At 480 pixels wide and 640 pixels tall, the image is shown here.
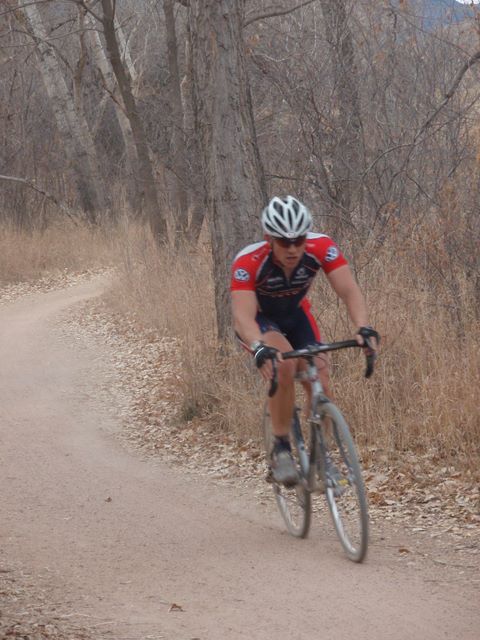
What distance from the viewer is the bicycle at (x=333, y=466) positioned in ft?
18.1

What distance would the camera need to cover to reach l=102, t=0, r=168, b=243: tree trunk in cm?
1560

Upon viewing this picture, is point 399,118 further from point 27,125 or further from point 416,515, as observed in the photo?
point 27,125

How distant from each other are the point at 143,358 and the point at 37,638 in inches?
308

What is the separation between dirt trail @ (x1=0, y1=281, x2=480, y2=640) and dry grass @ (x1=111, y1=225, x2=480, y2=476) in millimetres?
949

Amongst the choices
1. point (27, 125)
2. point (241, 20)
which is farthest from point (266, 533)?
point (27, 125)

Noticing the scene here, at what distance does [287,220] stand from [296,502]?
1.99 m

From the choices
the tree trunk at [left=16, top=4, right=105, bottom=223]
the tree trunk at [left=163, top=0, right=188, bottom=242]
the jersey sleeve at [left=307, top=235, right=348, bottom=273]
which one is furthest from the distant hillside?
the tree trunk at [left=16, top=4, right=105, bottom=223]

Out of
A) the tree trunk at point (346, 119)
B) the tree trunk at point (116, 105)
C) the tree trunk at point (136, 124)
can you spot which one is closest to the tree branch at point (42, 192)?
the tree trunk at point (116, 105)

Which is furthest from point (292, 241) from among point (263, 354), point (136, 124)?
point (136, 124)

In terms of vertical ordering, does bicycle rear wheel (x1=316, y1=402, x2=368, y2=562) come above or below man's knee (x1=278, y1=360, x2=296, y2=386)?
below

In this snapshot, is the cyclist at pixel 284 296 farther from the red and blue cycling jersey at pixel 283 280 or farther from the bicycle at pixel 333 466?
the bicycle at pixel 333 466

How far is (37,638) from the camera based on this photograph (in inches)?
179

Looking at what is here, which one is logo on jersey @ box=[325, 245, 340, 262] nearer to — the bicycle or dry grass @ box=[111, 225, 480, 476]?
the bicycle

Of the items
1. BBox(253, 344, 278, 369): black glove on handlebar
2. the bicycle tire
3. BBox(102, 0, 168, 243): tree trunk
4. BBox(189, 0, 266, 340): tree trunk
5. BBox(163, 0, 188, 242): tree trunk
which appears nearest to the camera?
BBox(253, 344, 278, 369): black glove on handlebar
